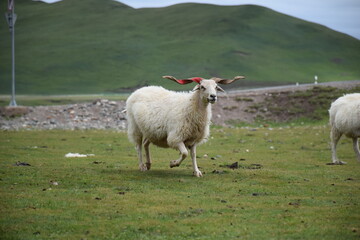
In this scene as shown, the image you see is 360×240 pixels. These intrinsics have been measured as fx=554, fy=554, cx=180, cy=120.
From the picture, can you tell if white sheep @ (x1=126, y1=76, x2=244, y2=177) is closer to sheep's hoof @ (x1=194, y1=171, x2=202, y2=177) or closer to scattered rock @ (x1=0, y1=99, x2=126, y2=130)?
sheep's hoof @ (x1=194, y1=171, x2=202, y2=177)

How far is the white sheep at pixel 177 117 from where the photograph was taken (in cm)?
1500

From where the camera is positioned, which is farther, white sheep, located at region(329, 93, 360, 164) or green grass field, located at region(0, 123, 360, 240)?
white sheep, located at region(329, 93, 360, 164)

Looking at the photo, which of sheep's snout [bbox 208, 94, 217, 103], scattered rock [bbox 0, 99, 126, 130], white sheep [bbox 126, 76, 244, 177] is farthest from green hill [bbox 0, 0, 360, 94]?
sheep's snout [bbox 208, 94, 217, 103]

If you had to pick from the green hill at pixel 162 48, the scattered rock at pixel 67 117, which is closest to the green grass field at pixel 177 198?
the scattered rock at pixel 67 117

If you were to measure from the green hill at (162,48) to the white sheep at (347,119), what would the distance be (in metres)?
59.2

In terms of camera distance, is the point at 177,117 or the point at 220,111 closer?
the point at 177,117

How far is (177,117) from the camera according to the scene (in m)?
15.2

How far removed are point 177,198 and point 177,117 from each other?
12.3 ft

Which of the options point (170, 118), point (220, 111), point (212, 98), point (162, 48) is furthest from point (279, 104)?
point (162, 48)

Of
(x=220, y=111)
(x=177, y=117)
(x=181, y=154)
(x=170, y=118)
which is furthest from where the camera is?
(x=220, y=111)

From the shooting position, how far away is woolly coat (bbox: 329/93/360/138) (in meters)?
18.2

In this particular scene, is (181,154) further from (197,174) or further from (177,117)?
(177,117)

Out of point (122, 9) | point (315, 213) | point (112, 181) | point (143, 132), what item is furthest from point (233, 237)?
point (122, 9)

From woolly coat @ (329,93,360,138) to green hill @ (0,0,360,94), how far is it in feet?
194
